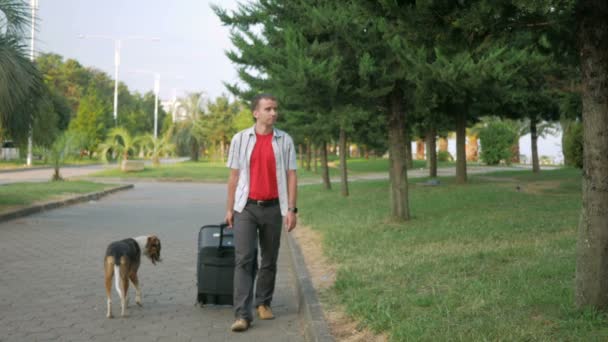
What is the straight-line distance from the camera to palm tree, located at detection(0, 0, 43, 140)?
46.5 ft

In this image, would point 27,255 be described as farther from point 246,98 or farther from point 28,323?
point 246,98

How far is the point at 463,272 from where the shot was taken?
6938mm

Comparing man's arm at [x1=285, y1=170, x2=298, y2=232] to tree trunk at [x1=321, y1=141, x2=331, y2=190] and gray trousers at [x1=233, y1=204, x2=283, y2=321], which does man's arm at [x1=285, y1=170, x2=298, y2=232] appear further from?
tree trunk at [x1=321, y1=141, x2=331, y2=190]

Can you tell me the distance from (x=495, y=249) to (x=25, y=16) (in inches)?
450

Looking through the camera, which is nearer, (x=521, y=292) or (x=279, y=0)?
(x=521, y=292)

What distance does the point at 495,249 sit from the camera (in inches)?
324

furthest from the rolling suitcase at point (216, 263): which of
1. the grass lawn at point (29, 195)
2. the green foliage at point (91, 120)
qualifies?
the green foliage at point (91, 120)

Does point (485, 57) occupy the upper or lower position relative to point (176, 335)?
upper

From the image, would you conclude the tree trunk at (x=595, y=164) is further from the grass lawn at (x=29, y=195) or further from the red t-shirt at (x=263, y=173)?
the grass lawn at (x=29, y=195)

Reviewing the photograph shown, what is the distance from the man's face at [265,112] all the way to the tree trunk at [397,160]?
669cm

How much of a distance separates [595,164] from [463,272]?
2203mm

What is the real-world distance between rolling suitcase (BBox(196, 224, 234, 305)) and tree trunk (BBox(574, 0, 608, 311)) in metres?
3.01

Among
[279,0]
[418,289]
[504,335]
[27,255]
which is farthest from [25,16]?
[504,335]

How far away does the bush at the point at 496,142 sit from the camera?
51.0 metres
